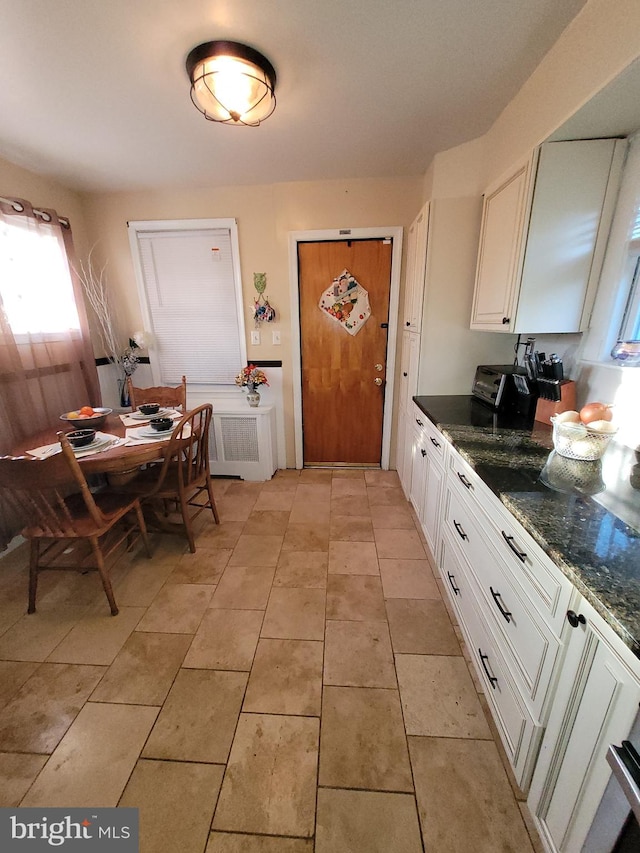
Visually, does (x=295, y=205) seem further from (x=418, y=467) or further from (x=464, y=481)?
(x=464, y=481)

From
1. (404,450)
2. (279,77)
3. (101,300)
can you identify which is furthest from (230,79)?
(404,450)

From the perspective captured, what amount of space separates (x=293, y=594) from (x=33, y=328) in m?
2.45

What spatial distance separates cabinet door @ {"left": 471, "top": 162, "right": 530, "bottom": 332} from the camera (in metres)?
1.54

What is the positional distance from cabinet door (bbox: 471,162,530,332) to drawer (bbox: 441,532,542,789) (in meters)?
1.30

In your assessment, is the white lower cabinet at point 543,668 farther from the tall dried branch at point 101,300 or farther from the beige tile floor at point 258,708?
the tall dried branch at point 101,300

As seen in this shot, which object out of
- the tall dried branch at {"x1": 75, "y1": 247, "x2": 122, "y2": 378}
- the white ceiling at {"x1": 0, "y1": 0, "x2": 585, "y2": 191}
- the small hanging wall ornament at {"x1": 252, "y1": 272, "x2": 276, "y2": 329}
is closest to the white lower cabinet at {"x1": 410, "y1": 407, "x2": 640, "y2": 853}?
the white ceiling at {"x1": 0, "y1": 0, "x2": 585, "y2": 191}

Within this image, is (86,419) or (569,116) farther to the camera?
(86,419)

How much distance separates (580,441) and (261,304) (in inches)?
97.8

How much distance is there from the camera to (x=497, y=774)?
104 centimetres

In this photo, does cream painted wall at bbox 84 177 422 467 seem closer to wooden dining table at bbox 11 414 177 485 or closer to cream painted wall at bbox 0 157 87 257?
cream painted wall at bbox 0 157 87 257

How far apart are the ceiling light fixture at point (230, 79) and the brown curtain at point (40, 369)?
5.19 feet

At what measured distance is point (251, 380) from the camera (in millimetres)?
2895

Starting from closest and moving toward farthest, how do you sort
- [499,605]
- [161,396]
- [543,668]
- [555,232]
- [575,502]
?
[543,668] < [575,502] < [499,605] < [555,232] < [161,396]

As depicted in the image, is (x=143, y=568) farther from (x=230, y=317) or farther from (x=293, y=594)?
(x=230, y=317)
